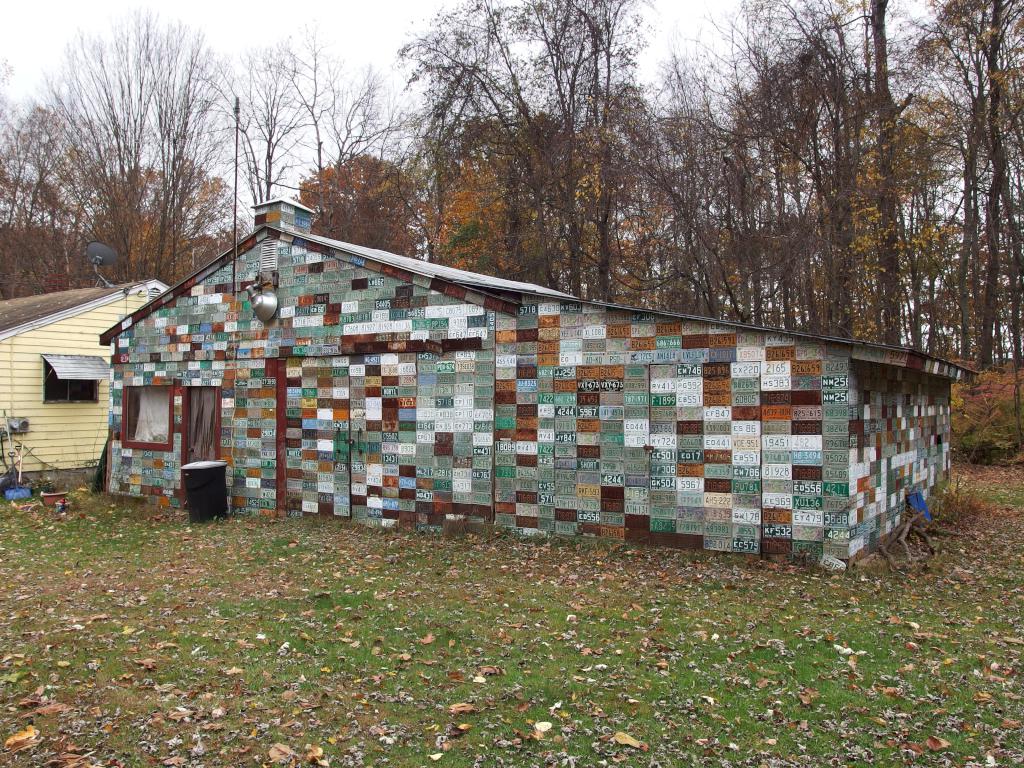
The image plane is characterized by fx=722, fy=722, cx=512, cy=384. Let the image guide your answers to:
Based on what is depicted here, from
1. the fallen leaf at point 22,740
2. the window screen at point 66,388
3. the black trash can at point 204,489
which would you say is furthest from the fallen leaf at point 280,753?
the window screen at point 66,388

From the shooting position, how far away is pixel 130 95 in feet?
76.4

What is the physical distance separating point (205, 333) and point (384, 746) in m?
9.40

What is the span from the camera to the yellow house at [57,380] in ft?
47.0

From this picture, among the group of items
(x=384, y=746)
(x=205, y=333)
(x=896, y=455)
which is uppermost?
(x=205, y=333)

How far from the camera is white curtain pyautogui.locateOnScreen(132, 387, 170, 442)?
40.5 ft

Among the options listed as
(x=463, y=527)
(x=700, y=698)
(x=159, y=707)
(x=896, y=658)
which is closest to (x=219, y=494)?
(x=463, y=527)

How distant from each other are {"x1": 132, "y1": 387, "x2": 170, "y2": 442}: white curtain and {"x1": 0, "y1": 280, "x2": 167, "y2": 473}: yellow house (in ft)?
11.2

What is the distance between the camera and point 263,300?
35.5 feet

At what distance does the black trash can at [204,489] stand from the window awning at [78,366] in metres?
6.12

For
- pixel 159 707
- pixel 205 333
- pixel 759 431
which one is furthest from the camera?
pixel 205 333

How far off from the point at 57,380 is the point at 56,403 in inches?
19.7

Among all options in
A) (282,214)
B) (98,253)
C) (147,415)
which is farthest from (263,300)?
(98,253)

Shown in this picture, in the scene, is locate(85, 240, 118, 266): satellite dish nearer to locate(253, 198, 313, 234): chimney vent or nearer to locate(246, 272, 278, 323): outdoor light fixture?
locate(253, 198, 313, 234): chimney vent

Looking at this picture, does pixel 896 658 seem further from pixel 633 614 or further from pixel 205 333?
pixel 205 333
